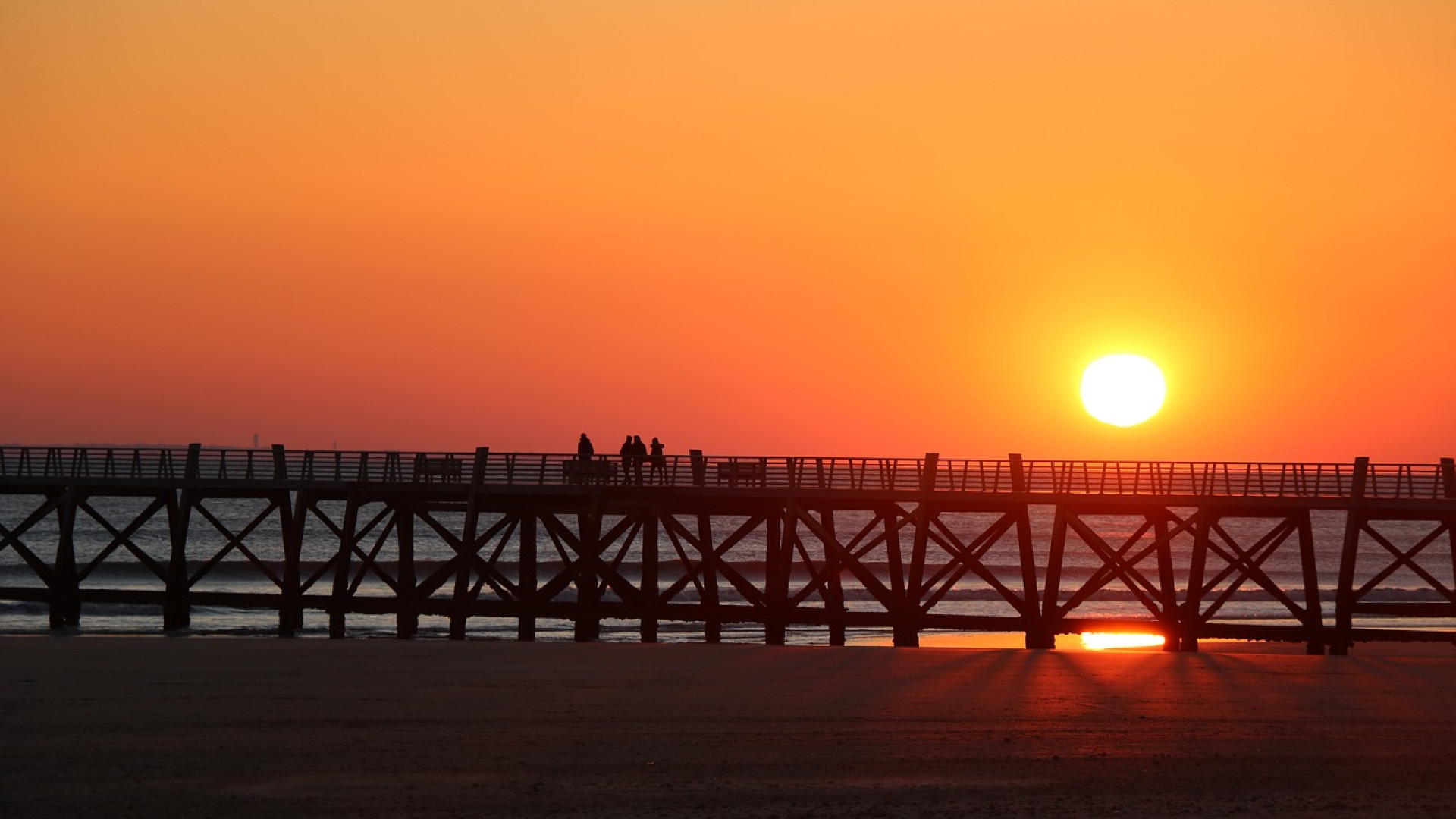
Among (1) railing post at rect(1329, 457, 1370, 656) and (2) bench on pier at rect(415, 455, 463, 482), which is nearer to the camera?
(1) railing post at rect(1329, 457, 1370, 656)

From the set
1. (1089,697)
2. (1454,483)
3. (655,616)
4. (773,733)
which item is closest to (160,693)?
(773,733)

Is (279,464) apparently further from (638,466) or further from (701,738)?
(701,738)

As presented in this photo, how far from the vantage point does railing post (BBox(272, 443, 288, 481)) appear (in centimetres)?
3675

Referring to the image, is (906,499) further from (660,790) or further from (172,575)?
(660,790)

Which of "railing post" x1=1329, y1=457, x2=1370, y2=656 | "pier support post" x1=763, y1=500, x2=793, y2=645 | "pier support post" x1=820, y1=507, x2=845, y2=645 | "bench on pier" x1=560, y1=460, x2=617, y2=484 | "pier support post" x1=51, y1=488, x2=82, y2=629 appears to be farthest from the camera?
"pier support post" x1=51, y1=488, x2=82, y2=629

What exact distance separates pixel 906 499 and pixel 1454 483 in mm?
11337

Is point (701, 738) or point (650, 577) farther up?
point (701, 738)

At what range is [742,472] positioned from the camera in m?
35.2

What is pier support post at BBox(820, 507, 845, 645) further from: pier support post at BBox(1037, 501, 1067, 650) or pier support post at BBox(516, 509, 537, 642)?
pier support post at BBox(516, 509, 537, 642)

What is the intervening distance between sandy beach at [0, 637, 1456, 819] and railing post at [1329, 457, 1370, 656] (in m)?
8.23

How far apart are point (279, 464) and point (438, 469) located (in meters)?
3.91

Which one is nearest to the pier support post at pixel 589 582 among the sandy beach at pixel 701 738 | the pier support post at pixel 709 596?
the pier support post at pixel 709 596

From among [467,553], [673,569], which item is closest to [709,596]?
[467,553]

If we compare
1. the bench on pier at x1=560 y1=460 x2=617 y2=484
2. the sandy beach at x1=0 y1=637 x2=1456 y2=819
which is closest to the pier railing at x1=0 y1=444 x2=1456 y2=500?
the bench on pier at x1=560 y1=460 x2=617 y2=484
